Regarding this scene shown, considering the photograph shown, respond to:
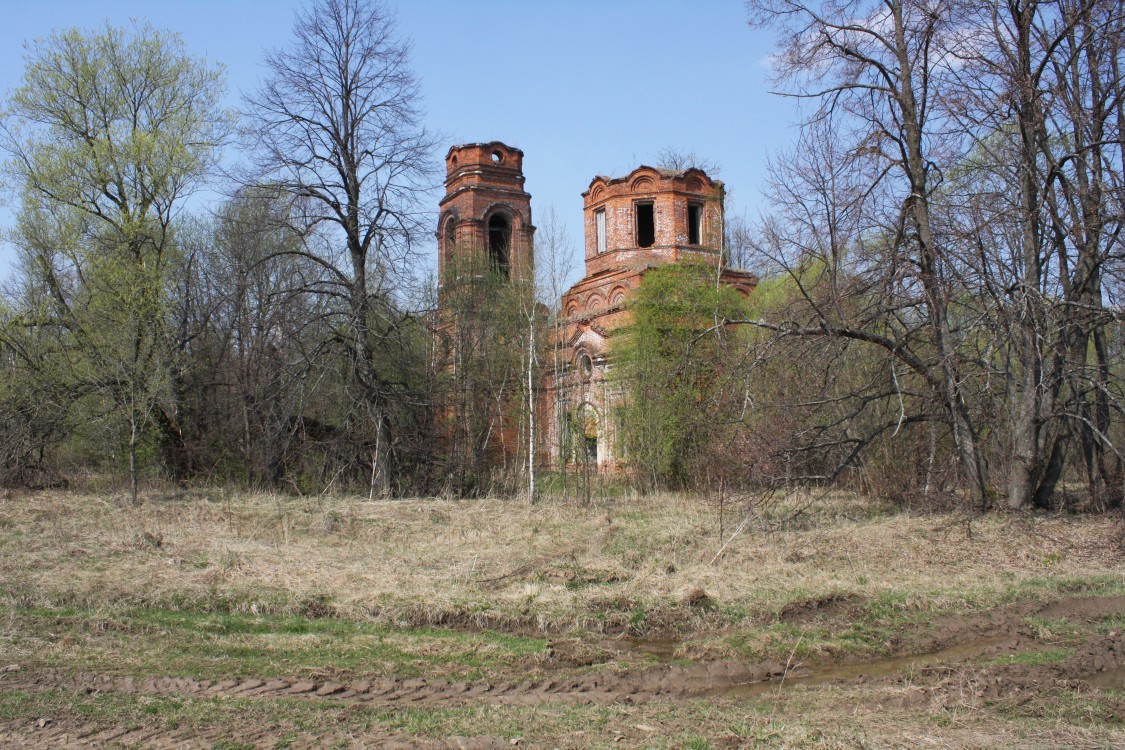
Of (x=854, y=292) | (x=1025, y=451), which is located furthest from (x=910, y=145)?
(x=1025, y=451)

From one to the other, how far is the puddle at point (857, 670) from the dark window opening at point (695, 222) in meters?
23.8

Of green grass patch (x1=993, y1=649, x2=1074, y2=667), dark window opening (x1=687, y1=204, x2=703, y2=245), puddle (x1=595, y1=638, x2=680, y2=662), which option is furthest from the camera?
dark window opening (x1=687, y1=204, x2=703, y2=245)

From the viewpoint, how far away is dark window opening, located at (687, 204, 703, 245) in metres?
30.7

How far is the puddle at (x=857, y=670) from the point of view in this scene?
7.03m

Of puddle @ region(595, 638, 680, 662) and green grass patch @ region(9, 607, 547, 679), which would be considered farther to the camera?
puddle @ region(595, 638, 680, 662)

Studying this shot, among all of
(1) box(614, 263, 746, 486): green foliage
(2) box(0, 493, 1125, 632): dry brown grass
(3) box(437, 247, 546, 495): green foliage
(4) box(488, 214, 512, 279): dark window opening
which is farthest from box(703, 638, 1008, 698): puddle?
(4) box(488, 214, 512, 279): dark window opening

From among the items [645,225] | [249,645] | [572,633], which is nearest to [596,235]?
[645,225]

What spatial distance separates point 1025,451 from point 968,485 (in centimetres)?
109

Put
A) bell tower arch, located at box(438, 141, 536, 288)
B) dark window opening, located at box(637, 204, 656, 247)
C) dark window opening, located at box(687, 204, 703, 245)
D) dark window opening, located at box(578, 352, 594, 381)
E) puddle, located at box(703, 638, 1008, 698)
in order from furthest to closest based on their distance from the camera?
bell tower arch, located at box(438, 141, 536, 288), dark window opening, located at box(637, 204, 656, 247), dark window opening, located at box(687, 204, 703, 245), dark window opening, located at box(578, 352, 594, 381), puddle, located at box(703, 638, 1008, 698)

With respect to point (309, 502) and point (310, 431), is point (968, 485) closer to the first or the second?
point (309, 502)

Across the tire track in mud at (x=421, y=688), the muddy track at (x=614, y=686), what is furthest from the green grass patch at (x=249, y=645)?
the muddy track at (x=614, y=686)

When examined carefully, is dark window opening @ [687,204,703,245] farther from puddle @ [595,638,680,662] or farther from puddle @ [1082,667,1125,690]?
puddle @ [1082,667,1125,690]

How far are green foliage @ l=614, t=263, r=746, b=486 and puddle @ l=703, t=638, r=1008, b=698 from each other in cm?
1155

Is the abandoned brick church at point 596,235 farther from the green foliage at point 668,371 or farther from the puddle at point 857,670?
the puddle at point 857,670
